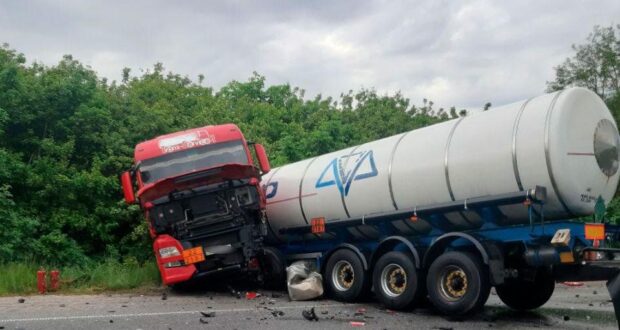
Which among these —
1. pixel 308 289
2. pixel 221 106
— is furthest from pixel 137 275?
pixel 221 106

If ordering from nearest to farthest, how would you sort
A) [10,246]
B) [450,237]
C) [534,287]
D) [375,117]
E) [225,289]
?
[450,237] → [534,287] → [225,289] → [10,246] → [375,117]

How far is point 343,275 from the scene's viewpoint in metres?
11.4

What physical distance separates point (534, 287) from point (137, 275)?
8429 mm

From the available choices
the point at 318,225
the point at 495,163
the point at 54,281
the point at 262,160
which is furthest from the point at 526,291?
the point at 54,281

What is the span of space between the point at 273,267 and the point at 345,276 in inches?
89.0

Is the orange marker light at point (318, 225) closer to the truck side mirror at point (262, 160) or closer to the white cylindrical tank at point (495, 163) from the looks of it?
the white cylindrical tank at point (495, 163)

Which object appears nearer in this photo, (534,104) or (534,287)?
(534,104)

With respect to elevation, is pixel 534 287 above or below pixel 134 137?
below

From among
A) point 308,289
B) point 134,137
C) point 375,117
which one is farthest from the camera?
point 375,117

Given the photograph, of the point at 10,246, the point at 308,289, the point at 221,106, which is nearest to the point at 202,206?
the point at 308,289

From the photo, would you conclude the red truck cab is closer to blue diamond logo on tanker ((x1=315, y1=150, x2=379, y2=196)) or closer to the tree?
blue diamond logo on tanker ((x1=315, y1=150, x2=379, y2=196))

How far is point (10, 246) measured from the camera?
15.0 meters

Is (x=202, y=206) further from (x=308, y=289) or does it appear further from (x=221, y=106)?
(x=221, y=106)

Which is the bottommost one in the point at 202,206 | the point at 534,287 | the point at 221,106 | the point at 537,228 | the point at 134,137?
the point at 534,287
